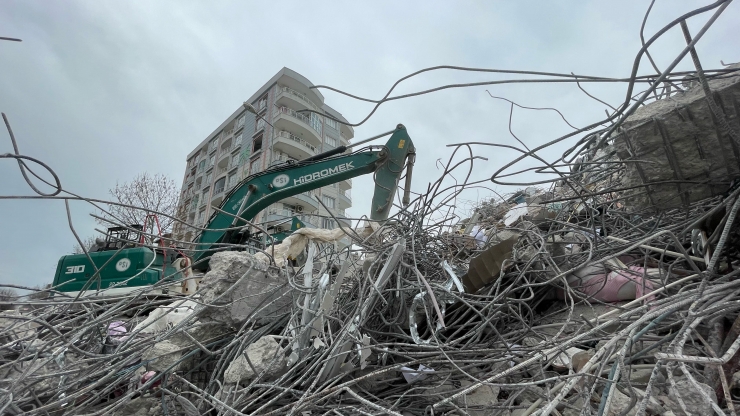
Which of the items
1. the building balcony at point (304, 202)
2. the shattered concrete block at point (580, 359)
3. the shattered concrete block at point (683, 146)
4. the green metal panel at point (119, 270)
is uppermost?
the building balcony at point (304, 202)

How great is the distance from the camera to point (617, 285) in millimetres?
2094

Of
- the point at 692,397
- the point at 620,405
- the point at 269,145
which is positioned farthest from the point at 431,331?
the point at 269,145

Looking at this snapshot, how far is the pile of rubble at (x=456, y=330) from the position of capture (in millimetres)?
1282

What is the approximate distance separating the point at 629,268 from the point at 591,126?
1050 mm

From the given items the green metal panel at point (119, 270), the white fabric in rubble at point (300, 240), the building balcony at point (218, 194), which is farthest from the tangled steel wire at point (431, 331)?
the building balcony at point (218, 194)

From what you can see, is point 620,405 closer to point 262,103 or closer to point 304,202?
point 304,202

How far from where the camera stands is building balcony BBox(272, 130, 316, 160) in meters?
25.1

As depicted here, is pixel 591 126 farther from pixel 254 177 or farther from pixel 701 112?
pixel 254 177

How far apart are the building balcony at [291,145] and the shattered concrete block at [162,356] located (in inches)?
949

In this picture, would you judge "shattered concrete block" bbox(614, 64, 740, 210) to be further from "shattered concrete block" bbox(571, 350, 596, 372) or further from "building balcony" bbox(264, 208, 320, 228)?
"building balcony" bbox(264, 208, 320, 228)

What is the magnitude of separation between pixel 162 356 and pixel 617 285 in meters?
2.68

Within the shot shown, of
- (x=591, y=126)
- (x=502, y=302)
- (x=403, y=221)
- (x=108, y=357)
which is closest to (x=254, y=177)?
(x=403, y=221)

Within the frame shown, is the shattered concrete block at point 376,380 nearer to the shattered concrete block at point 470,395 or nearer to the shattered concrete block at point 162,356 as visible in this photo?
the shattered concrete block at point 470,395

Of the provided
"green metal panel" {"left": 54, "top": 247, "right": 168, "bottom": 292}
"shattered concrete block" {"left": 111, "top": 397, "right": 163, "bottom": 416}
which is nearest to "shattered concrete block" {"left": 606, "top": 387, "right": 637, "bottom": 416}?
"shattered concrete block" {"left": 111, "top": 397, "right": 163, "bottom": 416}
